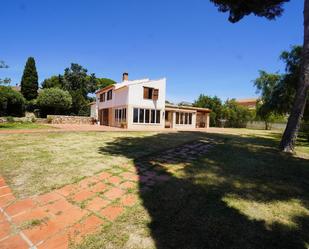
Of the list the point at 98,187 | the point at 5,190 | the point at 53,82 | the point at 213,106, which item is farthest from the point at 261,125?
the point at 53,82

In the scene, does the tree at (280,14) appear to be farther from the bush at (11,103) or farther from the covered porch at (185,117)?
the bush at (11,103)

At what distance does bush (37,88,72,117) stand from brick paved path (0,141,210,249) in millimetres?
25286

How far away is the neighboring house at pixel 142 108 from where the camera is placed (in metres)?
20.7

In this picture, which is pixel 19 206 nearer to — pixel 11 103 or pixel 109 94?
pixel 109 94

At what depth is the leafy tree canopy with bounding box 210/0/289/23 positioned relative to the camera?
9852 millimetres

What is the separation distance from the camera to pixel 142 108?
21422 mm

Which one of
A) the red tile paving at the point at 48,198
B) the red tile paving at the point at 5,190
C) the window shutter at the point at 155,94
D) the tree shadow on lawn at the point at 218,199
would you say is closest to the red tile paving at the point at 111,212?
the tree shadow on lawn at the point at 218,199

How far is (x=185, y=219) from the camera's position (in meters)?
2.89

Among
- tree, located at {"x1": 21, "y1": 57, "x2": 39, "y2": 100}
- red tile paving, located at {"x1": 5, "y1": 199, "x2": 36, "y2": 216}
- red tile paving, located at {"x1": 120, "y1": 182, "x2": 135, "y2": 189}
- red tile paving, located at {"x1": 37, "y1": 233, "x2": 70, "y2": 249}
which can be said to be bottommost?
red tile paving, located at {"x1": 37, "y1": 233, "x2": 70, "y2": 249}

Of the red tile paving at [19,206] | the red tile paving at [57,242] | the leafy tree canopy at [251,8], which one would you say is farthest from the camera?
the leafy tree canopy at [251,8]

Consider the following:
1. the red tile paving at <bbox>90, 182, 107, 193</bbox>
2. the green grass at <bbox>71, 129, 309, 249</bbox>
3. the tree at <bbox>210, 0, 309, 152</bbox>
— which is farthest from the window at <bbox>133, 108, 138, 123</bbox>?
the red tile paving at <bbox>90, 182, 107, 193</bbox>

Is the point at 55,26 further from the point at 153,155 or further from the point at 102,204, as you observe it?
the point at 102,204

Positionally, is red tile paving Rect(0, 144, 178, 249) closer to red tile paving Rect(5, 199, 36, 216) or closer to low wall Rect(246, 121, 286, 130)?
red tile paving Rect(5, 199, 36, 216)

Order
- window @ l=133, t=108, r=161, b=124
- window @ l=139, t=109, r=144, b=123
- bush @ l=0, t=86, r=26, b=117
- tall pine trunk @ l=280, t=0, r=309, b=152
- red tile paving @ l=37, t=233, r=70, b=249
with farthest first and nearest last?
1. bush @ l=0, t=86, r=26, b=117
2. window @ l=139, t=109, r=144, b=123
3. window @ l=133, t=108, r=161, b=124
4. tall pine trunk @ l=280, t=0, r=309, b=152
5. red tile paving @ l=37, t=233, r=70, b=249
